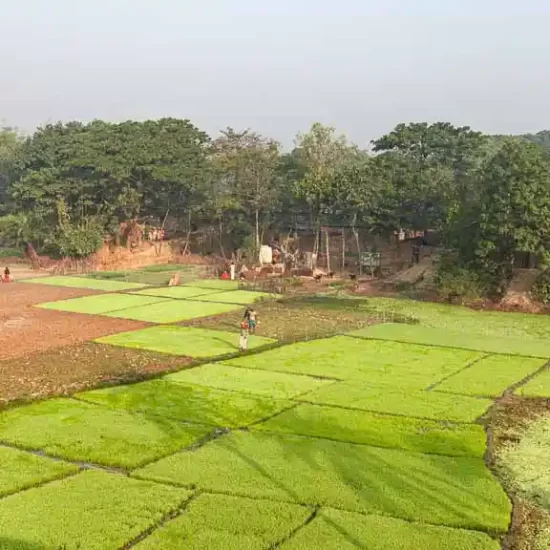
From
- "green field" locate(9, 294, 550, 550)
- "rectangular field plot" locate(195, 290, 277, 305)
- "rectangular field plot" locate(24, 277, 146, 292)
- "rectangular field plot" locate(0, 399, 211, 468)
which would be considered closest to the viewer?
"green field" locate(9, 294, 550, 550)

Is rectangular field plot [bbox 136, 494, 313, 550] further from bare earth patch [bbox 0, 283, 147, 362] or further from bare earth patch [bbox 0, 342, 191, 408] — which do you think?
bare earth patch [bbox 0, 283, 147, 362]

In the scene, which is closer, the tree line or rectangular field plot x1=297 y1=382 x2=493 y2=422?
rectangular field plot x1=297 y1=382 x2=493 y2=422

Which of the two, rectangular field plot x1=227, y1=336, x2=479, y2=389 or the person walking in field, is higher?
the person walking in field

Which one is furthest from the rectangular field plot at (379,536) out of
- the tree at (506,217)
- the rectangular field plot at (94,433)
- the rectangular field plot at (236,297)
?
the rectangular field plot at (236,297)

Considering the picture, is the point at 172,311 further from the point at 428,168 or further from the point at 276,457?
the point at 428,168

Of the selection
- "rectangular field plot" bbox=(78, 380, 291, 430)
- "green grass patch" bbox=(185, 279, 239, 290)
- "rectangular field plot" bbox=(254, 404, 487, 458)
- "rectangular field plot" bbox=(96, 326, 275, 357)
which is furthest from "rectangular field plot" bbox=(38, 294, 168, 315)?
"rectangular field plot" bbox=(254, 404, 487, 458)

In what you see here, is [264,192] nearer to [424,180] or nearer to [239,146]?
[239,146]

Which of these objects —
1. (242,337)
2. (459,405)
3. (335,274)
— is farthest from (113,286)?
(459,405)
